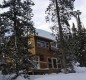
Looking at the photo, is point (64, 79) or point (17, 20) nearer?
point (64, 79)

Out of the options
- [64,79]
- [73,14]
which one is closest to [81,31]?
[73,14]

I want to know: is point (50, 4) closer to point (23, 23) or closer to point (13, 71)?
point (23, 23)

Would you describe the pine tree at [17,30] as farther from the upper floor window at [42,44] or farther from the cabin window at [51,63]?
the cabin window at [51,63]

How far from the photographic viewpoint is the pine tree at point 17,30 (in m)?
32.6

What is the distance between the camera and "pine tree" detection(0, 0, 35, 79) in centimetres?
3262

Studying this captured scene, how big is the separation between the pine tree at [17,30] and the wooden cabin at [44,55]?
1098 cm

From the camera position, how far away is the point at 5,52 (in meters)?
33.0

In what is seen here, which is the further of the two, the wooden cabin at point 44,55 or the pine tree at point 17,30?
the wooden cabin at point 44,55

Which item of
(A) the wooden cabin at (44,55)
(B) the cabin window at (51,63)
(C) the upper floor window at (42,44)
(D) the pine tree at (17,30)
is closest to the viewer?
(D) the pine tree at (17,30)

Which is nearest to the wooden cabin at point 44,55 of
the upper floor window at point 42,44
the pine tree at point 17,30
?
the upper floor window at point 42,44

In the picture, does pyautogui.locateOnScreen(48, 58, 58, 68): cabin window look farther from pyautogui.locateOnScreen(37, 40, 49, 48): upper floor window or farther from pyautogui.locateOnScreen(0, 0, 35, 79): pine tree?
pyautogui.locateOnScreen(0, 0, 35, 79): pine tree

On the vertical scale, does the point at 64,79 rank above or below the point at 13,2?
below

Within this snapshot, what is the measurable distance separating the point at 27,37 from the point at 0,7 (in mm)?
→ 4601

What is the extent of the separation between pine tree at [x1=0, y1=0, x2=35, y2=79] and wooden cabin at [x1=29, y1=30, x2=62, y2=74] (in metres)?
11.0
